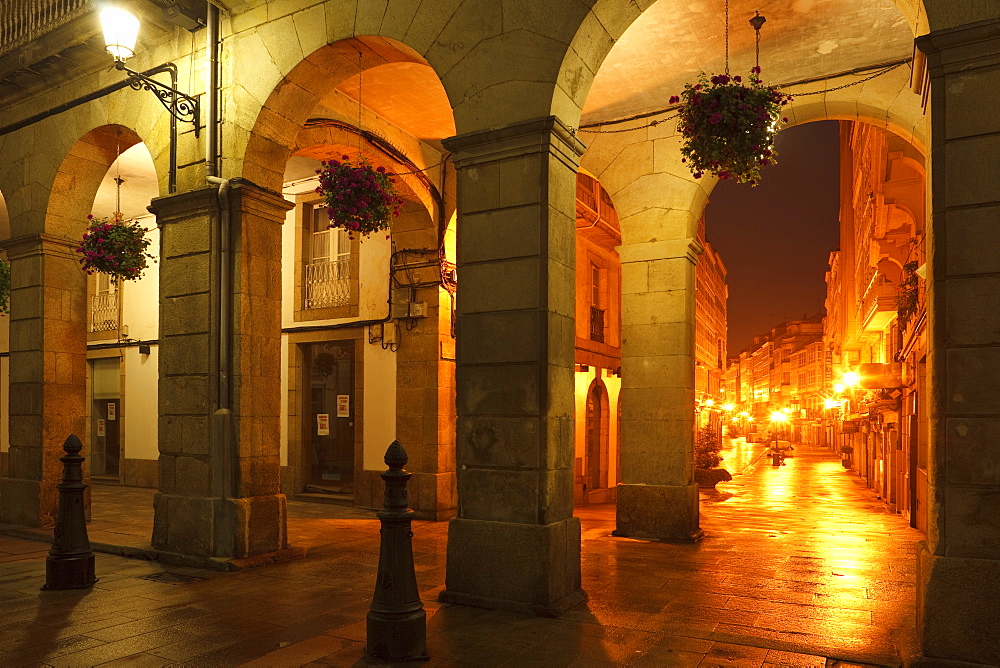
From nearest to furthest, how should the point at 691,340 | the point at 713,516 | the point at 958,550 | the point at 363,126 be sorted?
the point at 958,550 < the point at 691,340 < the point at 363,126 < the point at 713,516

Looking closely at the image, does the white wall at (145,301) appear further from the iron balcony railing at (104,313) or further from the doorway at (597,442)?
the doorway at (597,442)

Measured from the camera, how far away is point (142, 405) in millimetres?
16609

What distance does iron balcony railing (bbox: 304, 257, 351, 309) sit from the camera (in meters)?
13.8

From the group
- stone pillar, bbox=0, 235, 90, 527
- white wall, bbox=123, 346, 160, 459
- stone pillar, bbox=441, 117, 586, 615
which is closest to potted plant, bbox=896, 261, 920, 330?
stone pillar, bbox=441, 117, 586, 615

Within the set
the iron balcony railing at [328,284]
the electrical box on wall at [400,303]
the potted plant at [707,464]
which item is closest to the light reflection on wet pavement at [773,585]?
the electrical box on wall at [400,303]

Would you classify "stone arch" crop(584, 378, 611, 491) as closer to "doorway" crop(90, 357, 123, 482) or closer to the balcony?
the balcony

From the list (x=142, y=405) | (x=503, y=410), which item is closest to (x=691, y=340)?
(x=503, y=410)

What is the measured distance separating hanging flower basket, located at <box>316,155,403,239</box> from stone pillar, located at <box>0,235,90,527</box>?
4.70 metres

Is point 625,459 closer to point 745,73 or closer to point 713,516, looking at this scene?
point 713,516

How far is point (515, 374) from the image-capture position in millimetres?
6031

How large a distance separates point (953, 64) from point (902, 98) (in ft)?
15.4

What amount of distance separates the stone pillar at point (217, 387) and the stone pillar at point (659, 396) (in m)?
4.50

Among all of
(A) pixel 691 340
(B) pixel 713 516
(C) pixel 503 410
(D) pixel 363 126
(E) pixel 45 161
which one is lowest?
(B) pixel 713 516

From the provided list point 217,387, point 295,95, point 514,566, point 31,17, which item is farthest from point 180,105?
point 514,566
